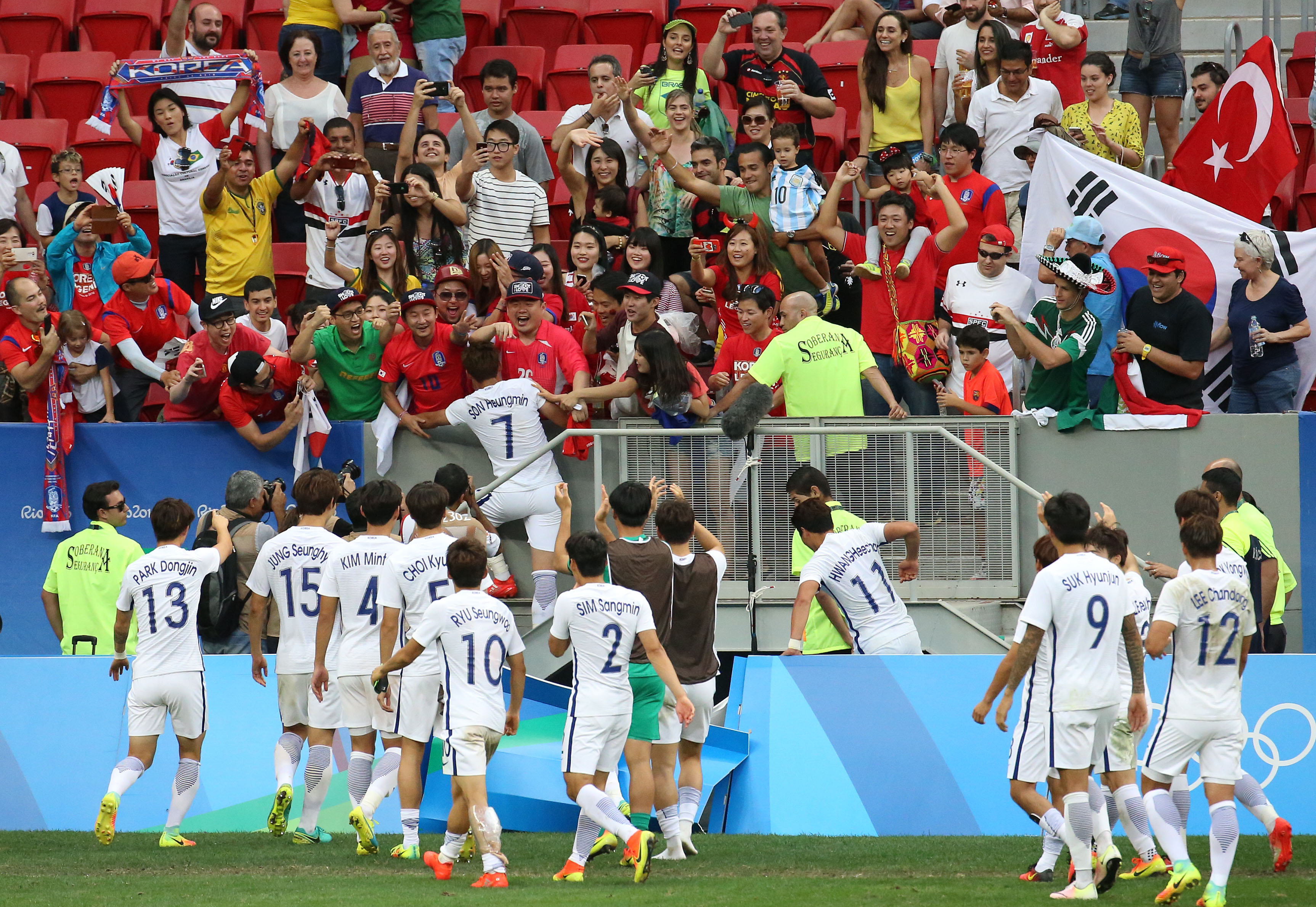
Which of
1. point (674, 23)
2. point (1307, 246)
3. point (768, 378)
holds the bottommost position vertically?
point (768, 378)

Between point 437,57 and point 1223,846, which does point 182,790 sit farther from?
point 437,57

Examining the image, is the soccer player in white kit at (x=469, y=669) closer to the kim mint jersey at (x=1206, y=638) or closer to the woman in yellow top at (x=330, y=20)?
the kim mint jersey at (x=1206, y=638)

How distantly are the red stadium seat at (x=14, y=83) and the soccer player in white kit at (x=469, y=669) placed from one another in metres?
11.5

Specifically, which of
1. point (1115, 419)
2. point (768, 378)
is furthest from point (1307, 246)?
point (768, 378)

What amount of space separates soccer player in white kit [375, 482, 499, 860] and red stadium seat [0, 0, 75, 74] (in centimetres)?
1153

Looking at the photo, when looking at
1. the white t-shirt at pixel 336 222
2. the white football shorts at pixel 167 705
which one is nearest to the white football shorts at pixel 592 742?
the white football shorts at pixel 167 705

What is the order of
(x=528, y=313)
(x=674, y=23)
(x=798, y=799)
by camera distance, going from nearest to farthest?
(x=798, y=799), (x=528, y=313), (x=674, y=23)

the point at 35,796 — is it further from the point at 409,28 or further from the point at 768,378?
the point at 409,28

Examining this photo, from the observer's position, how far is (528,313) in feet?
37.0

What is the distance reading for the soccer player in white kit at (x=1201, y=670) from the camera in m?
7.23

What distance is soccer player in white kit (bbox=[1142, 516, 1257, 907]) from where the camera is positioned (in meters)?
7.23

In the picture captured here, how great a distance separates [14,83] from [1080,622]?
13769 millimetres

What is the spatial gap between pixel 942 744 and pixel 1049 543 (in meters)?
1.92

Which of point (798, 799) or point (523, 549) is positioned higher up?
point (523, 549)
